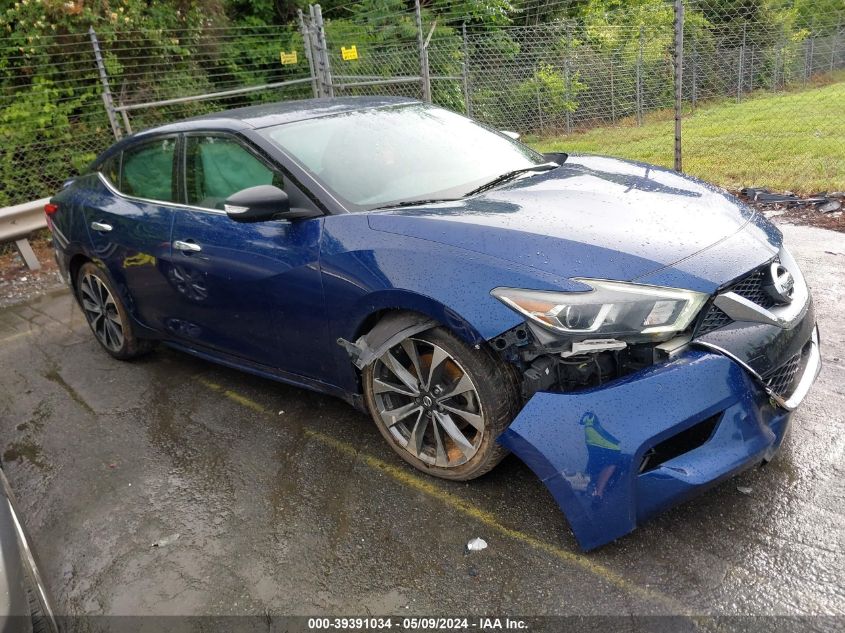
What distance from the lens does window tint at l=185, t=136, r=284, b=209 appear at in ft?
11.3

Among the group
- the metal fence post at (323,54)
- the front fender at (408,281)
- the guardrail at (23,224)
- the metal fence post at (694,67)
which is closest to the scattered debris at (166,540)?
the front fender at (408,281)

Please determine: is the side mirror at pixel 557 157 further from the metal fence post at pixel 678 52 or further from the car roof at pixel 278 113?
the metal fence post at pixel 678 52

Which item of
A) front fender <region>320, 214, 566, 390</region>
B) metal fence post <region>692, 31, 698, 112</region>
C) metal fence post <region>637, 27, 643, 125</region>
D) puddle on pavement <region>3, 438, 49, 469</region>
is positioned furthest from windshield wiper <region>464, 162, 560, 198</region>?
metal fence post <region>692, 31, 698, 112</region>

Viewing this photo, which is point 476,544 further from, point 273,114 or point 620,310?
point 273,114

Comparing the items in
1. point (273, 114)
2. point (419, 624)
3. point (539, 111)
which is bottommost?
point (419, 624)

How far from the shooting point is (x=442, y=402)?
285 centimetres

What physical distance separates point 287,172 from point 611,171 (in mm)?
1605

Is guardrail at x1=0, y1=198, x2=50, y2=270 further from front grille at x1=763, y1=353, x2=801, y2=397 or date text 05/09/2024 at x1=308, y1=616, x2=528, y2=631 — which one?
front grille at x1=763, y1=353, x2=801, y2=397

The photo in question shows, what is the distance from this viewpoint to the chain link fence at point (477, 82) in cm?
899

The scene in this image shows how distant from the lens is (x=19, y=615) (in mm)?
1872

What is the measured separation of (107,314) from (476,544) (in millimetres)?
3279

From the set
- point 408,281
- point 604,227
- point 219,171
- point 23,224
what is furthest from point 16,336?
point 604,227

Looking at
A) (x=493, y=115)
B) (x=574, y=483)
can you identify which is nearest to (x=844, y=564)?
(x=574, y=483)

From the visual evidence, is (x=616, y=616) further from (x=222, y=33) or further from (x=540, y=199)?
(x=222, y=33)
